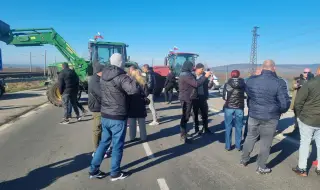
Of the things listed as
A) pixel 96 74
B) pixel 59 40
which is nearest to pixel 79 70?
pixel 59 40

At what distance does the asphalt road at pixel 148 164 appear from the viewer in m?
4.20

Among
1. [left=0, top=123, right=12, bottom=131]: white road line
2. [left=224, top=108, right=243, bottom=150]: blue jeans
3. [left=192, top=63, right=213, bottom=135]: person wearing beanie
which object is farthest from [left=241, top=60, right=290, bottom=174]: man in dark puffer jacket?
[left=0, top=123, right=12, bottom=131]: white road line

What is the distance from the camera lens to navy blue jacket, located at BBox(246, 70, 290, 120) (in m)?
4.38

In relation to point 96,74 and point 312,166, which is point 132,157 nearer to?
point 96,74

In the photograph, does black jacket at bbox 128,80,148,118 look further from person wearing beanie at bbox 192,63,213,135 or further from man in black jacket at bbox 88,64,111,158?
person wearing beanie at bbox 192,63,213,135

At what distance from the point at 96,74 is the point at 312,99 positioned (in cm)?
386

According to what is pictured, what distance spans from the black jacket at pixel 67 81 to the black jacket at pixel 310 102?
6553 millimetres

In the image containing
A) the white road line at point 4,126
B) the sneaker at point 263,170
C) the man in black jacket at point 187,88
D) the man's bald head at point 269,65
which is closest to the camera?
the man's bald head at point 269,65

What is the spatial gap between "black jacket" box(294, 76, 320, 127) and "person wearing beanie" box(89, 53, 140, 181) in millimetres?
2819

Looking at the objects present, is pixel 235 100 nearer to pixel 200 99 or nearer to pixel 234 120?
pixel 234 120

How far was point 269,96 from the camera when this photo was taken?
4.42 metres

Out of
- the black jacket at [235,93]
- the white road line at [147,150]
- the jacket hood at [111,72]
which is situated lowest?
the white road line at [147,150]

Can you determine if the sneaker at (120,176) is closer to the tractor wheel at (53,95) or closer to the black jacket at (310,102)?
the black jacket at (310,102)

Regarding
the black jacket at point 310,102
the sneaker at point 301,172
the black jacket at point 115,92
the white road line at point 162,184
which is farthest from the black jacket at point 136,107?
the sneaker at point 301,172
